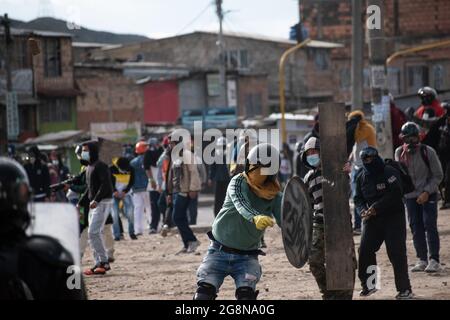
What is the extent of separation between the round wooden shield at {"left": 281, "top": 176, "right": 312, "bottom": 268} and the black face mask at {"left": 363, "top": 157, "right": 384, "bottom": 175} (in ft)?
8.72

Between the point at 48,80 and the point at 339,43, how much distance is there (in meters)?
20.1

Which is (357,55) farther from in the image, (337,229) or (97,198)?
(337,229)

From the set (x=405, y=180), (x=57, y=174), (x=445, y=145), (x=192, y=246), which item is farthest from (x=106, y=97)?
(x=405, y=180)

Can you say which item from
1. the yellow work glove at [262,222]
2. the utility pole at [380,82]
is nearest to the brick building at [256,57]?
the utility pole at [380,82]

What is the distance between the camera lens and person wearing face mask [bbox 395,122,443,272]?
1328cm

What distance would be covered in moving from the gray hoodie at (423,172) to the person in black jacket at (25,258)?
8501 mm

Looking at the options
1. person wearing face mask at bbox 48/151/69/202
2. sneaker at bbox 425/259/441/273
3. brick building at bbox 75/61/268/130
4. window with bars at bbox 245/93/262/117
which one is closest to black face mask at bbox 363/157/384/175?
sneaker at bbox 425/259/441/273

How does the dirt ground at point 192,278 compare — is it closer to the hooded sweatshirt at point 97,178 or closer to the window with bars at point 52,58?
the hooded sweatshirt at point 97,178

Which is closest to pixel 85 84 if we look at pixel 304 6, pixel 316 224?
pixel 304 6

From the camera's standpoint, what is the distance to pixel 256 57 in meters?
69.4

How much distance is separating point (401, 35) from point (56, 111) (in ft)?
60.2

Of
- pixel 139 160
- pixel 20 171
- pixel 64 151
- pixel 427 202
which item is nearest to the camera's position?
pixel 20 171

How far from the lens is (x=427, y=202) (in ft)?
43.9
